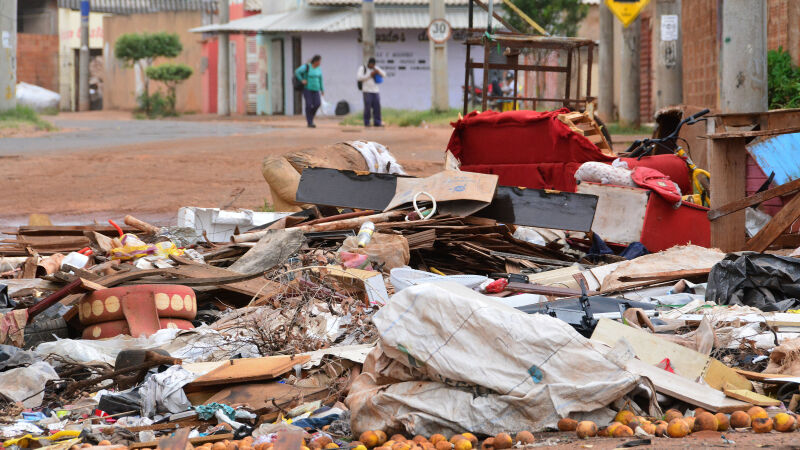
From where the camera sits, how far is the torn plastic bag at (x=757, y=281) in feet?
18.5

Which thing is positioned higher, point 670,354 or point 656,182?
point 656,182

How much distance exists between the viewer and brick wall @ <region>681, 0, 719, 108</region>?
58.5 ft

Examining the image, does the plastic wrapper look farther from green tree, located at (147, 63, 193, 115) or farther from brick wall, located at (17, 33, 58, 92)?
brick wall, located at (17, 33, 58, 92)

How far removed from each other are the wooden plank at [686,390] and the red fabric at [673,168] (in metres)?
4.90

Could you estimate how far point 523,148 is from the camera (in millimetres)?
9492

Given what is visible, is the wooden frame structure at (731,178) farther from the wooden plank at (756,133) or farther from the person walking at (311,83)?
the person walking at (311,83)

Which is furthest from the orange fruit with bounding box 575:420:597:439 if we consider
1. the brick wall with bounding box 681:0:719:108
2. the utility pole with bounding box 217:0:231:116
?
the utility pole with bounding box 217:0:231:116

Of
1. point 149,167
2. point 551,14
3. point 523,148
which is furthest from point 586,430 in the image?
point 551,14

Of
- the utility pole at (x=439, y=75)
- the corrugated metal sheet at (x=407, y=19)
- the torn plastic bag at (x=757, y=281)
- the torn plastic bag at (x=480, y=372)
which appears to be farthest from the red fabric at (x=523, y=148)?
the corrugated metal sheet at (x=407, y=19)

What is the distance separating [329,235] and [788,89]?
8585 mm

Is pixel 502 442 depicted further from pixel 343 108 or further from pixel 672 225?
pixel 343 108

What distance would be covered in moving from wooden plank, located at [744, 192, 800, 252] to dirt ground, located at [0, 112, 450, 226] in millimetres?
5957

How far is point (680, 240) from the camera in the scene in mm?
7980

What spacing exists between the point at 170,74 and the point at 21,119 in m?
13.3
